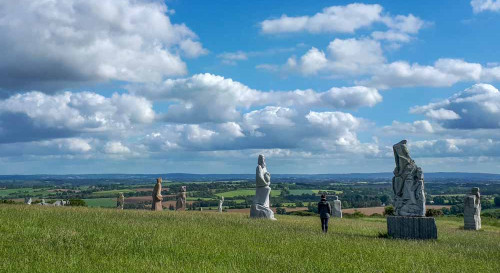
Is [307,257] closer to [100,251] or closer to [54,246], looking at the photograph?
[100,251]

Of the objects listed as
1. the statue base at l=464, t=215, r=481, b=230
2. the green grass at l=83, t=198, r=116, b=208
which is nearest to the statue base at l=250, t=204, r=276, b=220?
the statue base at l=464, t=215, r=481, b=230

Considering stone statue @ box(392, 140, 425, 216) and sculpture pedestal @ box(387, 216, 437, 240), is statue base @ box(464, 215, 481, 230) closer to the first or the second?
stone statue @ box(392, 140, 425, 216)

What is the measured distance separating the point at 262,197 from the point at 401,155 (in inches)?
382

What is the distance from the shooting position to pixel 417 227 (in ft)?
62.9

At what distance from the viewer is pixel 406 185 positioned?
68.6 ft

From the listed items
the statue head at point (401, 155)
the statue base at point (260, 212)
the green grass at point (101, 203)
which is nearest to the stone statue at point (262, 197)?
the statue base at point (260, 212)

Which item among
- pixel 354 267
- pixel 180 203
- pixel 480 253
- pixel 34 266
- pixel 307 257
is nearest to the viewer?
pixel 34 266

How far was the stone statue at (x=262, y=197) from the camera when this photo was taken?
27953 mm

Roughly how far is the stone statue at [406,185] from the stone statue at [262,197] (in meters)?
8.83

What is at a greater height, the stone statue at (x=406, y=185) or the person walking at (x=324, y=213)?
the stone statue at (x=406, y=185)

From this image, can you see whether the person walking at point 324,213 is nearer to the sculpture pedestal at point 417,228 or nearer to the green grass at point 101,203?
the sculpture pedestal at point 417,228

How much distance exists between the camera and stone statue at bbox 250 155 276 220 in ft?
91.7

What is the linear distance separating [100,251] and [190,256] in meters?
2.15

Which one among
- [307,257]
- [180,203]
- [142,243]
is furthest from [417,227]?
[180,203]
